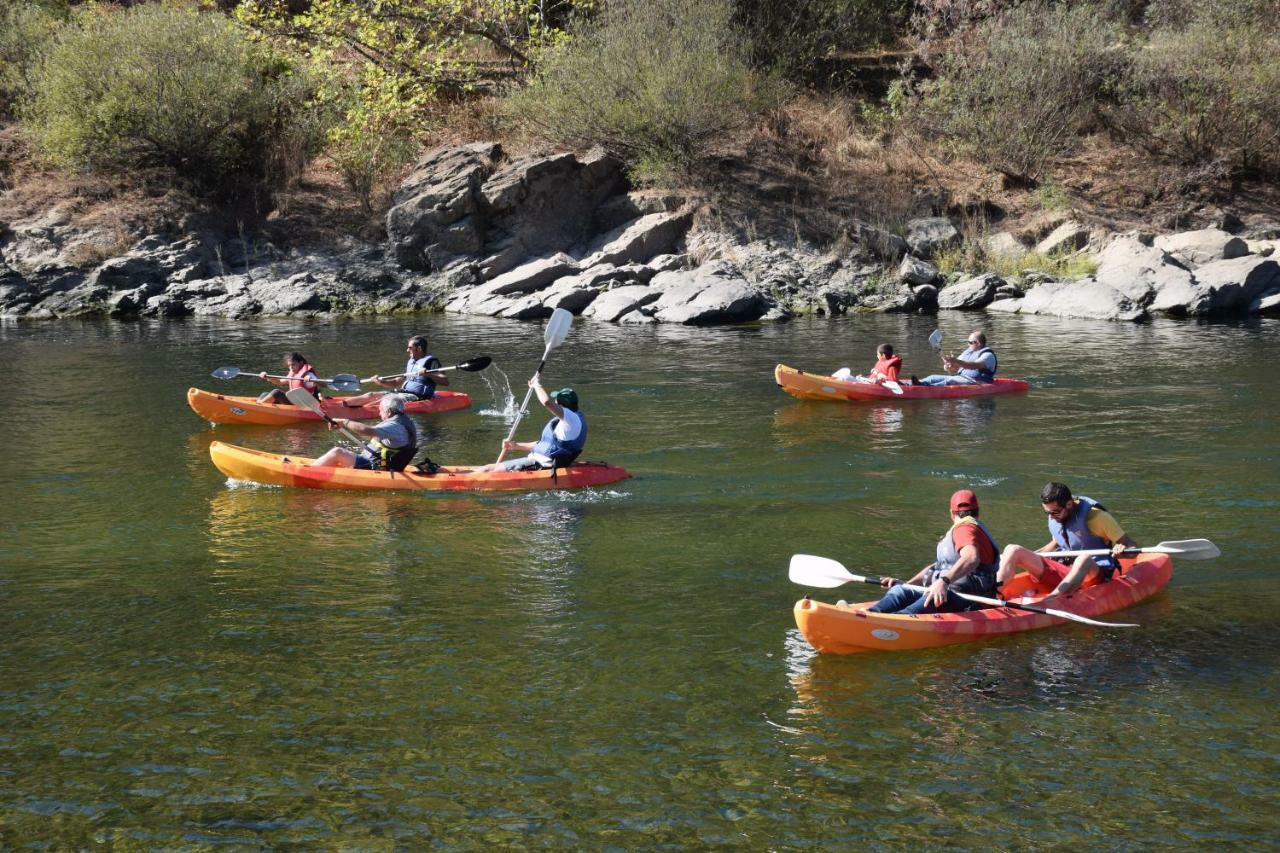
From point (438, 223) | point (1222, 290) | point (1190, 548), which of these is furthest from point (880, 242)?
point (1190, 548)

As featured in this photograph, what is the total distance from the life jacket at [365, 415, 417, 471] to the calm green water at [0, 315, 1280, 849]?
463 mm

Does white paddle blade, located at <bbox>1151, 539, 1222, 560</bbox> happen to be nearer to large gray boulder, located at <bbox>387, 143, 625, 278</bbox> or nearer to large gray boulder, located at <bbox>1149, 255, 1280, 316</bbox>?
large gray boulder, located at <bbox>1149, 255, 1280, 316</bbox>

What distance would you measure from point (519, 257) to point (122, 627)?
907 inches

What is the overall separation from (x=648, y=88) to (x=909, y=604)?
23.9 meters

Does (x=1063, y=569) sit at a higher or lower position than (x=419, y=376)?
lower

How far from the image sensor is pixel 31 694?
25.9ft

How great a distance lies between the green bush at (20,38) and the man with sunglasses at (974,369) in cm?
2718

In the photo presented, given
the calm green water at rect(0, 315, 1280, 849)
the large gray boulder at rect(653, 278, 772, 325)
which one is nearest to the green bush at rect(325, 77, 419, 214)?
the large gray boulder at rect(653, 278, 772, 325)

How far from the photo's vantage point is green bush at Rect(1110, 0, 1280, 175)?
3189 centimetres

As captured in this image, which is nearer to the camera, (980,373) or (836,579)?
(836,579)

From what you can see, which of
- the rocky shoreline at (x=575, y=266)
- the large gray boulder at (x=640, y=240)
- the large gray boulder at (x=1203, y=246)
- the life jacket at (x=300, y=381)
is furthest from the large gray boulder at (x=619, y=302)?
the large gray boulder at (x=1203, y=246)

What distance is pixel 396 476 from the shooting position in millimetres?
12898

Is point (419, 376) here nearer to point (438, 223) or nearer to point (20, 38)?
point (438, 223)

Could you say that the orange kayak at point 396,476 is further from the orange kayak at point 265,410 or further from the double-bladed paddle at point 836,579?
the double-bladed paddle at point 836,579
